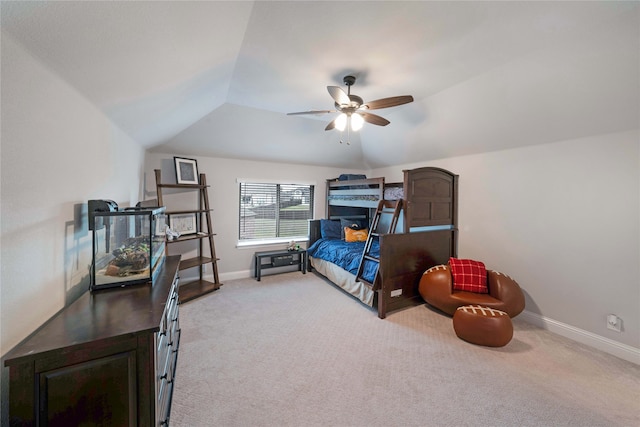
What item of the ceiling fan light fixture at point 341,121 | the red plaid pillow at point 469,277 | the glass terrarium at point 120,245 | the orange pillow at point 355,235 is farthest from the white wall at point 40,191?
the orange pillow at point 355,235

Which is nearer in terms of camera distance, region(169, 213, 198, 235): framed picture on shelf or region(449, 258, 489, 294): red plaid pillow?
region(449, 258, 489, 294): red plaid pillow

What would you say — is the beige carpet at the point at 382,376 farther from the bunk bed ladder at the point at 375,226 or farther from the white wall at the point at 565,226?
the bunk bed ladder at the point at 375,226

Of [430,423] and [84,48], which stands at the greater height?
[84,48]

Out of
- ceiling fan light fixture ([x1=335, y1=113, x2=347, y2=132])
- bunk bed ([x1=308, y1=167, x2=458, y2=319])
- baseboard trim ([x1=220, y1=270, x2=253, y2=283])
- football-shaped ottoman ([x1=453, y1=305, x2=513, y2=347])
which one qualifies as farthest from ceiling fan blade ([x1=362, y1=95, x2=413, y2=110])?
baseboard trim ([x1=220, y1=270, x2=253, y2=283])

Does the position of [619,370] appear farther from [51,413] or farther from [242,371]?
[51,413]

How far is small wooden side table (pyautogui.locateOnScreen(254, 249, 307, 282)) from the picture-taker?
4.38 meters

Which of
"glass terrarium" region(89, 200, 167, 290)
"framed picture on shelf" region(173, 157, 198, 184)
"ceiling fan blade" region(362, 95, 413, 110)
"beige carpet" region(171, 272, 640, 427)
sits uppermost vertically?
"ceiling fan blade" region(362, 95, 413, 110)

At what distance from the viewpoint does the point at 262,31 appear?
180 centimetres

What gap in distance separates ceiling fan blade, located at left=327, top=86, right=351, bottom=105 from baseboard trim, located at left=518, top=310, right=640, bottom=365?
3.33m

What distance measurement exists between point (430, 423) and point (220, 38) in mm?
2896

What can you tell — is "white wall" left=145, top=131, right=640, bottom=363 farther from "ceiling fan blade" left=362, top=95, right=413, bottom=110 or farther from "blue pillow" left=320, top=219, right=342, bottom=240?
"blue pillow" left=320, top=219, right=342, bottom=240

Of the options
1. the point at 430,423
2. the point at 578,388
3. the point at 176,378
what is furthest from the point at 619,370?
the point at 176,378

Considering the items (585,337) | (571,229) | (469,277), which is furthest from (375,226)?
(585,337)

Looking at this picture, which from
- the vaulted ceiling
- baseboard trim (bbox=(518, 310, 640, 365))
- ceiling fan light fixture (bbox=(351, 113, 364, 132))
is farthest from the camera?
ceiling fan light fixture (bbox=(351, 113, 364, 132))
